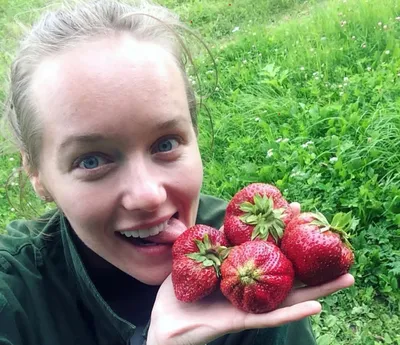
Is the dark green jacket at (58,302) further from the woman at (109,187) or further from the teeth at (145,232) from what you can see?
Answer: the teeth at (145,232)

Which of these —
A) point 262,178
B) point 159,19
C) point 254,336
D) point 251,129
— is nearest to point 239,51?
point 251,129

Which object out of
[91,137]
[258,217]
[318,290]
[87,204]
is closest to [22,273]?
[87,204]

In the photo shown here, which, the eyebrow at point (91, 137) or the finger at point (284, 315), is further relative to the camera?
the eyebrow at point (91, 137)

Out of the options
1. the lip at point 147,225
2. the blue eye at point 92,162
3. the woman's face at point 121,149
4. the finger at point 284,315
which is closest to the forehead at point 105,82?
the woman's face at point 121,149

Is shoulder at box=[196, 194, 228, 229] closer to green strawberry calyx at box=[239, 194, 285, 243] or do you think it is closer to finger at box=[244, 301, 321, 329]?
green strawberry calyx at box=[239, 194, 285, 243]

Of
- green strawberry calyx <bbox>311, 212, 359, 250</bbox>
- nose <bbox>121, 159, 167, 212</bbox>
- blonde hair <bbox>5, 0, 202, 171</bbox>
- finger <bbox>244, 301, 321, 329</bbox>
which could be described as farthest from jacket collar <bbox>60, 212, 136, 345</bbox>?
green strawberry calyx <bbox>311, 212, 359, 250</bbox>

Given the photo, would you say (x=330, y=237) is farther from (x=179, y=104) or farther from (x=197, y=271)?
(x=179, y=104)
